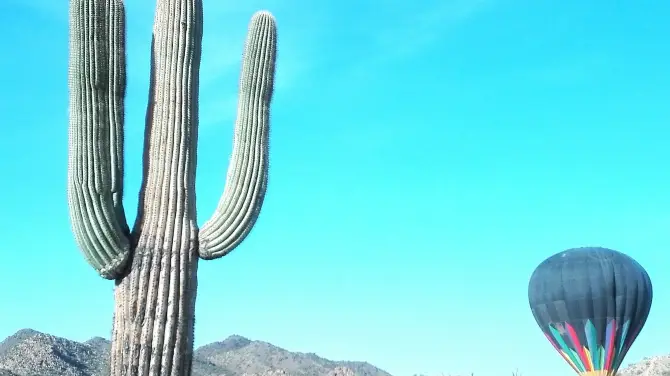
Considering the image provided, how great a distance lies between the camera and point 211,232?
905cm

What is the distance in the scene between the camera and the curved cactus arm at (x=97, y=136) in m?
8.55

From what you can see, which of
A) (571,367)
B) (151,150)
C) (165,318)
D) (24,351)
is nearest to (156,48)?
(151,150)

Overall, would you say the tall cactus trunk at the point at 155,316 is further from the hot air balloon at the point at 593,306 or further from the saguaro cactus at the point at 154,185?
the hot air balloon at the point at 593,306

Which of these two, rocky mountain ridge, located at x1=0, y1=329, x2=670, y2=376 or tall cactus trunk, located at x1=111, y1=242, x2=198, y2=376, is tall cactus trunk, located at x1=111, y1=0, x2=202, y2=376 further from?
rocky mountain ridge, located at x1=0, y1=329, x2=670, y2=376

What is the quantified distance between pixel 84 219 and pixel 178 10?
8.47ft

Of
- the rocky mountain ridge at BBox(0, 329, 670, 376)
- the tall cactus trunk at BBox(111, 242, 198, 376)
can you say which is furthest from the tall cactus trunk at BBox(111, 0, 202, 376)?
the rocky mountain ridge at BBox(0, 329, 670, 376)

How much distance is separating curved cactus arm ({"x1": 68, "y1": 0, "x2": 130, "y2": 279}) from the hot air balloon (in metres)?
15.1

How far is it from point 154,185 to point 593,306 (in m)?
15.1

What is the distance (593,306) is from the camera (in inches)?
834

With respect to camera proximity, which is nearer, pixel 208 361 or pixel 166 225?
pixel 166 225

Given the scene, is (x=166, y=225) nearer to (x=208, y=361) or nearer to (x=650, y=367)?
(x=650, y=367)

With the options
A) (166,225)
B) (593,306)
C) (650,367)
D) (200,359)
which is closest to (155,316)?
(166,225)

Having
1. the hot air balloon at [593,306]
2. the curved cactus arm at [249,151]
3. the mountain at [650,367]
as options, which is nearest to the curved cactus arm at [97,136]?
the curved cactus arm at [249,151]

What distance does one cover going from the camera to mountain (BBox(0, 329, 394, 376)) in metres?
43.0
